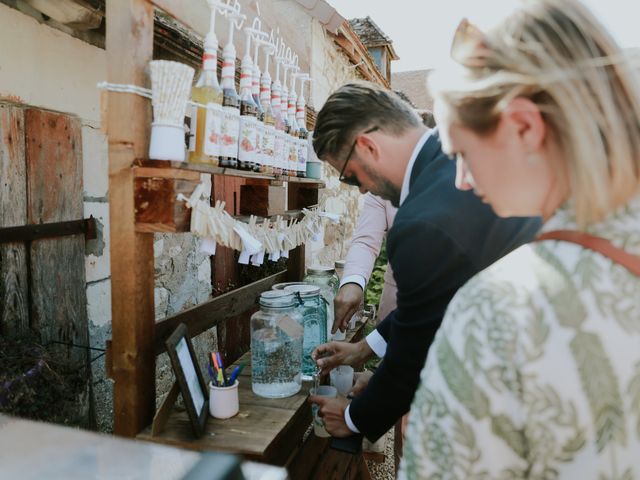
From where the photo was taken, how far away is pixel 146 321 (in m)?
1.56

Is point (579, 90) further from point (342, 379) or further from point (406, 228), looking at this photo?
point (342, 379)

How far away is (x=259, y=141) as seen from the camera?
6.13 feet

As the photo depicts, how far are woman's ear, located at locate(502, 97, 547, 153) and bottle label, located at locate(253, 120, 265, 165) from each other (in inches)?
48.4

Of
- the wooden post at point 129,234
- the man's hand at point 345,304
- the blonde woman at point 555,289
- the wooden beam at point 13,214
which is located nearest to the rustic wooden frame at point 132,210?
the wooden post at point 129,234

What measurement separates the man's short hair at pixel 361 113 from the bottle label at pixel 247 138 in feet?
0.98

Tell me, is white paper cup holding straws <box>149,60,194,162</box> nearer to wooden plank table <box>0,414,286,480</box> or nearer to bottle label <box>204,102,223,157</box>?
bottle label <box>204,102,223,157</box>

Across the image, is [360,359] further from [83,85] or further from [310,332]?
[83,85]

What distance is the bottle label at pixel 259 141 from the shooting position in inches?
72.2

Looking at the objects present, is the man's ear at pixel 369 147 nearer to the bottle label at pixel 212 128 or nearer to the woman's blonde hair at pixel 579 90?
the bottle label at pixel 212 128

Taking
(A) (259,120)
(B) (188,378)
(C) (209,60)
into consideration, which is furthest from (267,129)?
(B) (188,378)

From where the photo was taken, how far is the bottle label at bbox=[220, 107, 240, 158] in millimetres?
1596

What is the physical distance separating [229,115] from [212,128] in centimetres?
9

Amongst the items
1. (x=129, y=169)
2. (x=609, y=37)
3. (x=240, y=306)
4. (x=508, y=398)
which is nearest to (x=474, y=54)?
(x=609, y=37)

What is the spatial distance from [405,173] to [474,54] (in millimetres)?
1105
